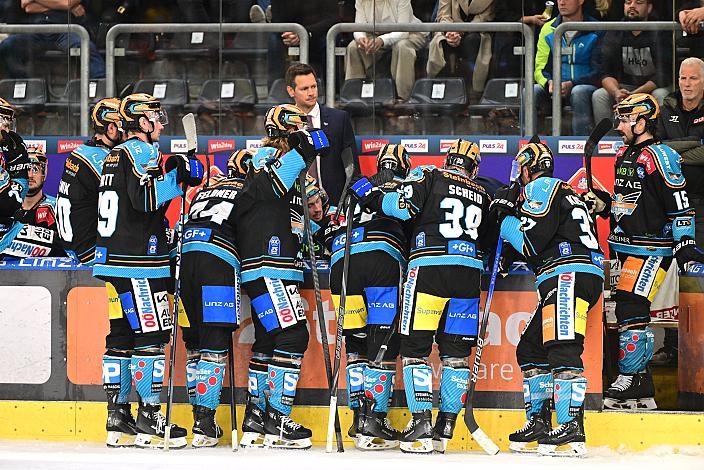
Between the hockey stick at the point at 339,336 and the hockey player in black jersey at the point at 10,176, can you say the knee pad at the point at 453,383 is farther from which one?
the hockey player in black jersey at the point at 10,176

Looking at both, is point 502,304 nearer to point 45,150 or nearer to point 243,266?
point 243,266

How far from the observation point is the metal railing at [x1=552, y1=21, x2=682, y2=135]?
31.7ft

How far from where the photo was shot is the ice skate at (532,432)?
749cm

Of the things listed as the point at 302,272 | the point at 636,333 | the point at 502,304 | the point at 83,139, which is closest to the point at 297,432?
the point at 302,272

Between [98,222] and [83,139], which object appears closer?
[98,222]

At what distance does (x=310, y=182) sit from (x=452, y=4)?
251 cm

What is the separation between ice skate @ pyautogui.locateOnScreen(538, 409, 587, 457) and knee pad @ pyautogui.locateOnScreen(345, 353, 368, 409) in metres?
1.09

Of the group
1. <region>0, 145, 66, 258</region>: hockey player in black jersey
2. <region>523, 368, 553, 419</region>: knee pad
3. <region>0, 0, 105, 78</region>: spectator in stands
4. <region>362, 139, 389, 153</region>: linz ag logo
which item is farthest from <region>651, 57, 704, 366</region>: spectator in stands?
<region>0, 0, 105, 78</region>: spectator in stands

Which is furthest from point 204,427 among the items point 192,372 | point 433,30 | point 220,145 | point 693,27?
point 693,27

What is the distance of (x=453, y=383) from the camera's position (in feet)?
24.5

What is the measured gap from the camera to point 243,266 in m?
7.70

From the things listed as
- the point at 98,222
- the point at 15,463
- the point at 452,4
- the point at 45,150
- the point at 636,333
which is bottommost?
the point at 15,463

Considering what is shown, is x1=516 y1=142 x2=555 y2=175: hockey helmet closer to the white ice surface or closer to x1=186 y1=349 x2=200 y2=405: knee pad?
the white ice surface

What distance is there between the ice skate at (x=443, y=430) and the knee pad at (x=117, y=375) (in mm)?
1788
